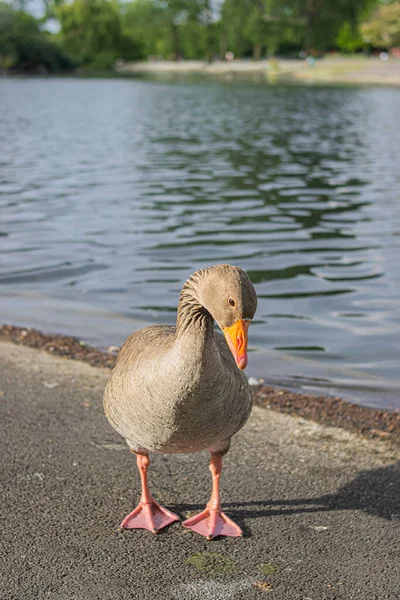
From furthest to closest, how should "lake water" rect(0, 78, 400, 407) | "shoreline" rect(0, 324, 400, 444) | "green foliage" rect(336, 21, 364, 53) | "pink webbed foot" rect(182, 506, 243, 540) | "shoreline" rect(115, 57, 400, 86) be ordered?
"green foliage" rect(336, 21, 364, 53)
"shoreline" rect(115, 57, 400, 86)
"lake water" rect(0, 78, 400, 407)
"shoreline" rect(0, 324, 400, 444)
"pink webbed foot" rect(182, 506, 243, 540)

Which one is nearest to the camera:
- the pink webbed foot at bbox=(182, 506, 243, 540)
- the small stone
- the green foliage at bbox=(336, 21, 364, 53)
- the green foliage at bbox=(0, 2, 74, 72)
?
the pink webbed foot at bbox=(182, 506, 243, 540)

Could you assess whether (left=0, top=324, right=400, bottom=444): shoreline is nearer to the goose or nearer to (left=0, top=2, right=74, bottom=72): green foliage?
the goose

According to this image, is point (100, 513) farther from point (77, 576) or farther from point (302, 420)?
point (302, 420)

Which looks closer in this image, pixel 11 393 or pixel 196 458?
pixel 196 458

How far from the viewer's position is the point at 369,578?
145 inches

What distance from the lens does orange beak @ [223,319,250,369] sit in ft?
10.5

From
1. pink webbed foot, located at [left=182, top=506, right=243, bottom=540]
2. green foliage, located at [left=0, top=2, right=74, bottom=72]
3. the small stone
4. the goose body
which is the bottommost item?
pink webbed foot, located at [left=182, top=506, right=243, bottom=540]

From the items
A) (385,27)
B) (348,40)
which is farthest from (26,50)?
(348,40)

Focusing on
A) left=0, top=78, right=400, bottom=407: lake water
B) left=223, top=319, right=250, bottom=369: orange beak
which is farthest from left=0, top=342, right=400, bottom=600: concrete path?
left=0, top=78, right=400, bottom=407: lake water

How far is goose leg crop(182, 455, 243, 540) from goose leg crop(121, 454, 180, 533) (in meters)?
0.13

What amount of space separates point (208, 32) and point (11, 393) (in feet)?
441

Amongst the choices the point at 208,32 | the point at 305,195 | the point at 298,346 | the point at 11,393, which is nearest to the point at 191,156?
the point at 305,195

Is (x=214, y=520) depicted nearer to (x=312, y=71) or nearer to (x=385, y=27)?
(x=312, y=71)

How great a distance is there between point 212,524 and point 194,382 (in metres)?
1.07
